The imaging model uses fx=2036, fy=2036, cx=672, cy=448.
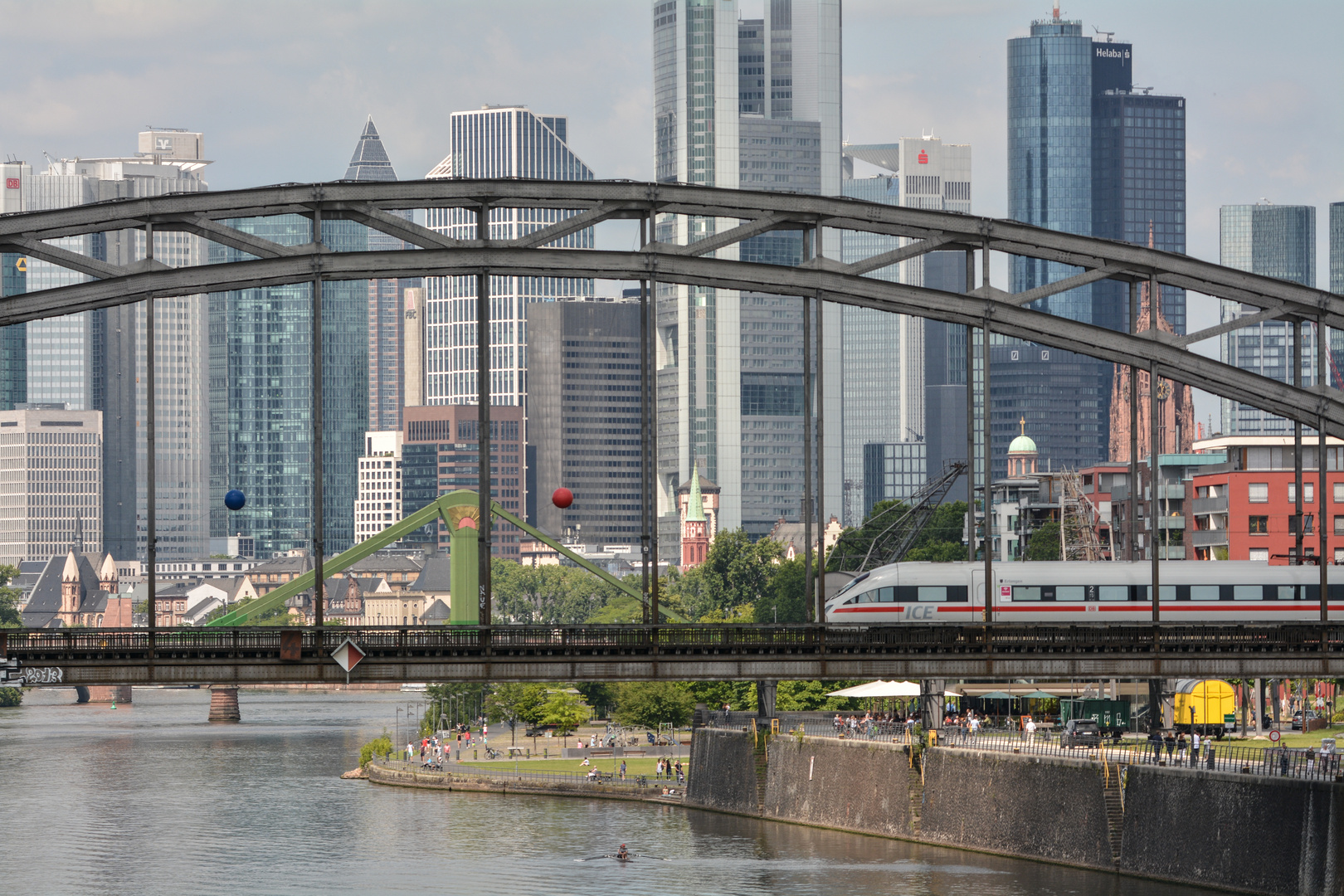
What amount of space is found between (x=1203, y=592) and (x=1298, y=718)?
10.3 metres

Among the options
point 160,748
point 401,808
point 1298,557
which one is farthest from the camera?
point 160,748

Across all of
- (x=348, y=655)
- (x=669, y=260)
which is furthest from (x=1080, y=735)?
(x=348, y=655)

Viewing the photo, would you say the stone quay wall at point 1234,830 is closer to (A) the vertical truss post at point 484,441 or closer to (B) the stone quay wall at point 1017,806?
(B) the stone quay wall at point 1017,806

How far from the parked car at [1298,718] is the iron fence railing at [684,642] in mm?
31272

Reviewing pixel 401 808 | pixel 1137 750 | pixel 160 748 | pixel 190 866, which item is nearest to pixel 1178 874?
pixel 1137 750

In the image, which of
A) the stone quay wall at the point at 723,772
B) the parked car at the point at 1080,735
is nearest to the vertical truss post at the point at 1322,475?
the parked car at the point at 1080,735

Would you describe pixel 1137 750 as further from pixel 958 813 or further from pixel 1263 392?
pixel 1263 392

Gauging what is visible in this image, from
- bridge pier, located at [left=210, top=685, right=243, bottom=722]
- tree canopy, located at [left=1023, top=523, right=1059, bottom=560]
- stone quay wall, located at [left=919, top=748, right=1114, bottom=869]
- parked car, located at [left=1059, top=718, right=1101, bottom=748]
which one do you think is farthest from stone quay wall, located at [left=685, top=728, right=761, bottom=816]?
bridge pier, located at [left=210, top=685, right=243, bottom=722]

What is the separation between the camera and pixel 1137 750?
70500 mm

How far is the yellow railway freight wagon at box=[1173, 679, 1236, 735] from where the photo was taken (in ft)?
280

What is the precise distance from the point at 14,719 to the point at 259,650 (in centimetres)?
15237

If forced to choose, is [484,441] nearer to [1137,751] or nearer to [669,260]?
[669,260]

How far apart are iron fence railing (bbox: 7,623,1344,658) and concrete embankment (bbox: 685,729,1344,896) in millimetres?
5038

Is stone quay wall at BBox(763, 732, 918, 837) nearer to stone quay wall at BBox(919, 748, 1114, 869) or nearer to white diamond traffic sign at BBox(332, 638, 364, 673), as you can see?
stone quay wall at BBox(919, 748, 1114, 869)
